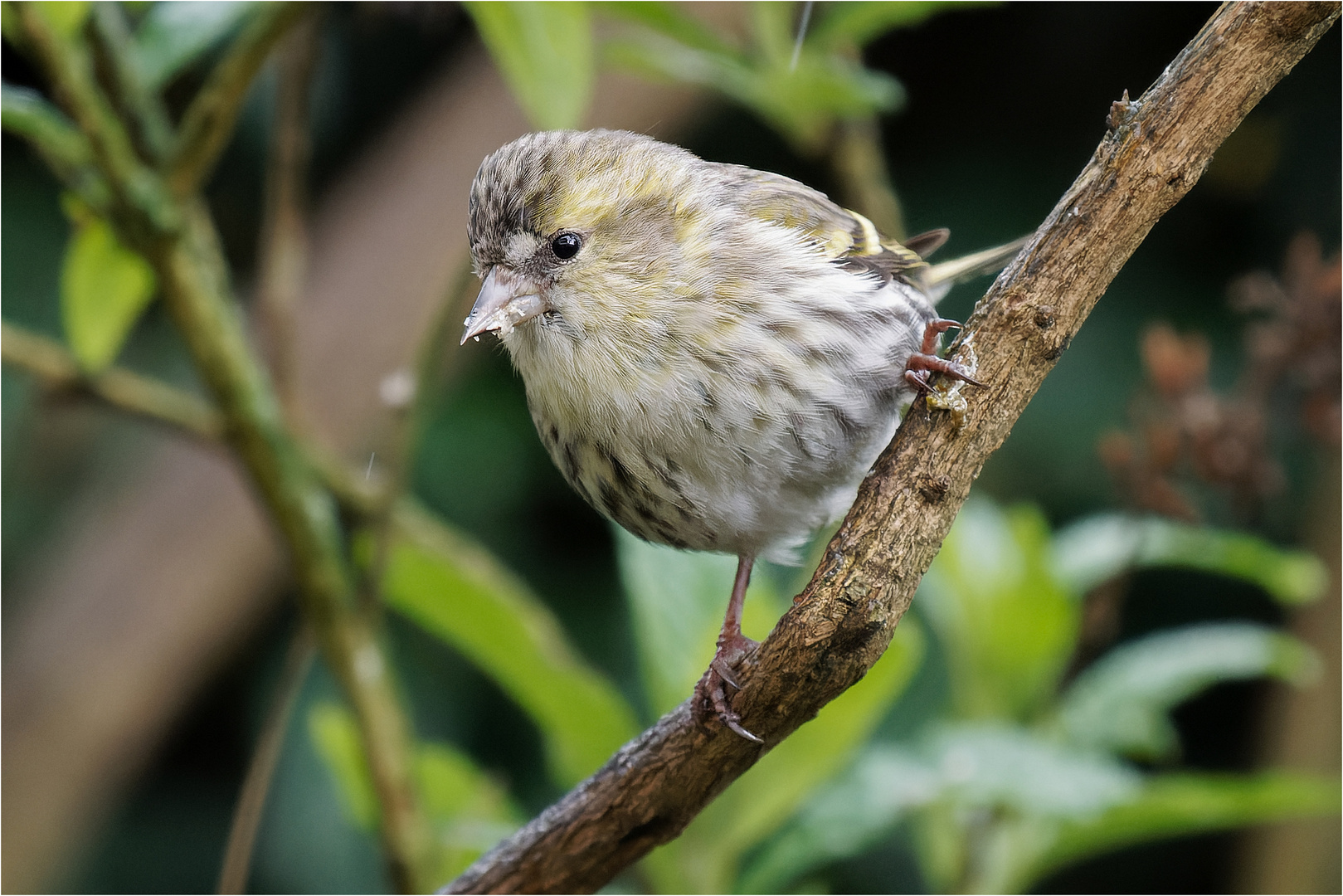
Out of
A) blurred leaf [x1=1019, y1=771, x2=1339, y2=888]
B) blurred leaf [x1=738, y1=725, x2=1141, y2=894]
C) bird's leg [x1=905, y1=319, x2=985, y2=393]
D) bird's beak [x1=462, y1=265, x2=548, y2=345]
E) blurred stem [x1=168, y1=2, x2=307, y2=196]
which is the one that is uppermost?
blurred stem [x1=168, y1=2, x2=307, y2=196]

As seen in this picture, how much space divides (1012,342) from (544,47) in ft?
2.50

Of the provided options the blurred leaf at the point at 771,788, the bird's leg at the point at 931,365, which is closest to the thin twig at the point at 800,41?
the bird's leg at the point at 931,365

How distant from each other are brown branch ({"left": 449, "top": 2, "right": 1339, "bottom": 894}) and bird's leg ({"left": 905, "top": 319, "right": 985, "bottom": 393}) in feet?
0.09

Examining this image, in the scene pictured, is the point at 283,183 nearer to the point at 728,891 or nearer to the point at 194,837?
the point at 728,891

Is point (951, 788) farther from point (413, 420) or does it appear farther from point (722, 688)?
point (413, 420)

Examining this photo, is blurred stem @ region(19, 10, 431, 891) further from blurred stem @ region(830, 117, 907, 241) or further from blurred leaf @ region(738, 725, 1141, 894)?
blurred stem @ region(830, 117, 907, 241)

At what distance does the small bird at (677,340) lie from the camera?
1.52 m

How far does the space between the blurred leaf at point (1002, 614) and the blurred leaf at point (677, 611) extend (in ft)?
1.20

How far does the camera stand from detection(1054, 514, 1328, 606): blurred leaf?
2084 mm

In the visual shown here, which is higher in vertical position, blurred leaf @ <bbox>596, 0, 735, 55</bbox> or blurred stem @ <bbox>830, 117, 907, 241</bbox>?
blurred stem @ <bbox>830, 117, 907, 241</bbox>

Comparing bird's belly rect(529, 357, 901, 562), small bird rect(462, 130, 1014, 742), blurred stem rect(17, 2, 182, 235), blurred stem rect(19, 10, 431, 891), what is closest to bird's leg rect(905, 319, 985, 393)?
small bird rect(462, 130, 1014, 742)

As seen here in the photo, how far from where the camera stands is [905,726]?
2.85 meters

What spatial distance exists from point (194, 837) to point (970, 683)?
219cm

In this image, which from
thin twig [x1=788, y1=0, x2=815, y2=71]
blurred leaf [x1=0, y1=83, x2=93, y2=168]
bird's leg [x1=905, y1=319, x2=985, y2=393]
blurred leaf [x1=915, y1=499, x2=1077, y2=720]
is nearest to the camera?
bird's leg [x1=905, y1=319, x2=985, y2=393]
